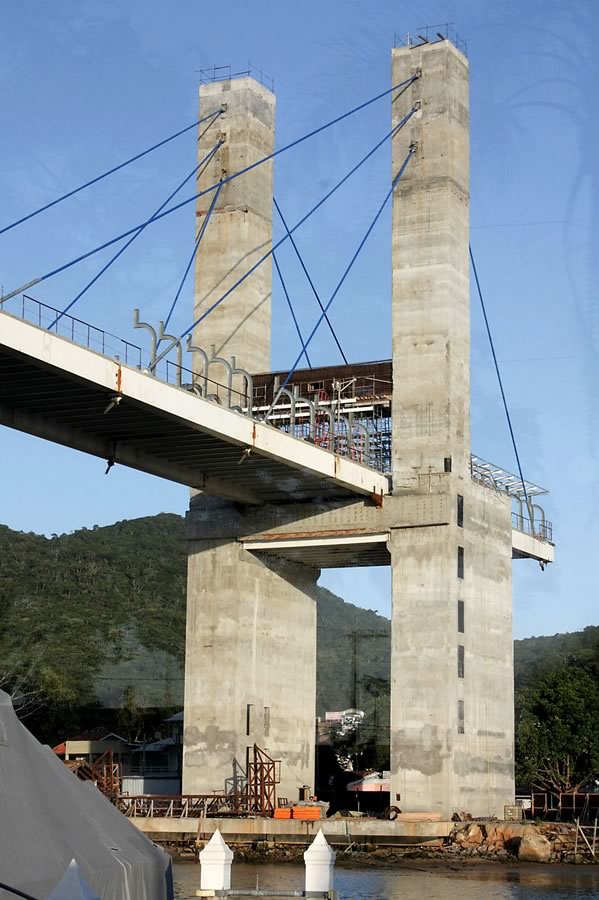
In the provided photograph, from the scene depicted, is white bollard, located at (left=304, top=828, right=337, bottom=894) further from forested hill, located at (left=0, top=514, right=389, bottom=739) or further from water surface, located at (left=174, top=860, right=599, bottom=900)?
forested hill, located at (left=0, top=514, right=389, bottom=739)

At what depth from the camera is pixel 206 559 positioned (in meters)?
66.6

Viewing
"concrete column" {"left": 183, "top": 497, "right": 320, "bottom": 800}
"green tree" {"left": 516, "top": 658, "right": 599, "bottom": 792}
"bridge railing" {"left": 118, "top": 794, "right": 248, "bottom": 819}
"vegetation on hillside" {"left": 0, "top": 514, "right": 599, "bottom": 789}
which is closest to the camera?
"bridge railing" {"left": 118, "top": 794, "right": 248, "bottom": 819}

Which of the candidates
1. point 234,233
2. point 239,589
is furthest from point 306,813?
point 234,233

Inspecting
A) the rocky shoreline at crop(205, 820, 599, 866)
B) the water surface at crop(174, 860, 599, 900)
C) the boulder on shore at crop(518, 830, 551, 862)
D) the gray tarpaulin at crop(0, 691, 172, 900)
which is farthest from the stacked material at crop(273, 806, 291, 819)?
the gray tarpaulin at crop(0, 691, 172, 900)

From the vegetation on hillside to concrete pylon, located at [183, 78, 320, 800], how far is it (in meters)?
25.9

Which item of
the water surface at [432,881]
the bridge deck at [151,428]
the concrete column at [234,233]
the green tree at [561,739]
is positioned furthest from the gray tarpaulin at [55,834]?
the green tree at [561,739]

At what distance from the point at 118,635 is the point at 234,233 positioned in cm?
8054

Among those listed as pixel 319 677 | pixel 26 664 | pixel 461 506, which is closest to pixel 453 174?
pixel 461 506

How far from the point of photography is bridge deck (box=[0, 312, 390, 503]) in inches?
1810

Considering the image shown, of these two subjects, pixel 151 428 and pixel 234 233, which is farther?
pixel 234 233

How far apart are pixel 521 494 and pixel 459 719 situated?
1641 centimetres

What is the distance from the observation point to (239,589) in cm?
6544

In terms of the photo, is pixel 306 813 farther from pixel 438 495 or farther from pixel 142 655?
pixel 142 655

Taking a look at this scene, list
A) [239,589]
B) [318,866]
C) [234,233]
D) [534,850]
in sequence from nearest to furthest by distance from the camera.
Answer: [318,866]
[534,850]
[239,589]
[234,233]
